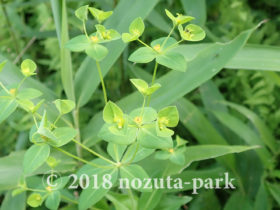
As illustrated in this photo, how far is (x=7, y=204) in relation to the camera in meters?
0.81

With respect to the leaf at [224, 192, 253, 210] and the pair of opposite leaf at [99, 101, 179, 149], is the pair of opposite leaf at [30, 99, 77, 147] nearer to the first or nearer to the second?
the pair of opposite leaf at [99, 101, 179, 149]

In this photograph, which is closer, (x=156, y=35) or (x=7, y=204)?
(x=7, y=204)

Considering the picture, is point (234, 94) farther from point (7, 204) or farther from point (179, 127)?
point (7, 204)

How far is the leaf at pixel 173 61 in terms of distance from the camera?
527 mm

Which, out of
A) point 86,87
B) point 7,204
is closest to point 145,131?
point 86,87

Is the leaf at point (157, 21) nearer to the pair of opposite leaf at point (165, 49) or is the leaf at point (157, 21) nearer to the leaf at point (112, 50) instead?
the leaf at point (112, 50)

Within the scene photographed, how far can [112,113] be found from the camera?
50 centimetres

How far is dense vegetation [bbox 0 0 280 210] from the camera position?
53 centimetres

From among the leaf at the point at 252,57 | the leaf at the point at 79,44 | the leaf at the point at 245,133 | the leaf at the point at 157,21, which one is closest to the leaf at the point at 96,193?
the leaf at the point at 79,44

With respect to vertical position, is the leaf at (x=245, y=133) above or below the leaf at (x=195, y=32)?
below

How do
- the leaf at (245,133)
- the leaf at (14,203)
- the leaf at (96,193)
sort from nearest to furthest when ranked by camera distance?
the leaf at (96,193) < the leaf at (14,203) < the leaf at (245,133)

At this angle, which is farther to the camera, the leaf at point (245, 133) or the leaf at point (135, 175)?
the leaf at point (245, 133)

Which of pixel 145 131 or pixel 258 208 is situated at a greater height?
pixel 145 131

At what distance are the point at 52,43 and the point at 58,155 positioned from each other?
577mm
